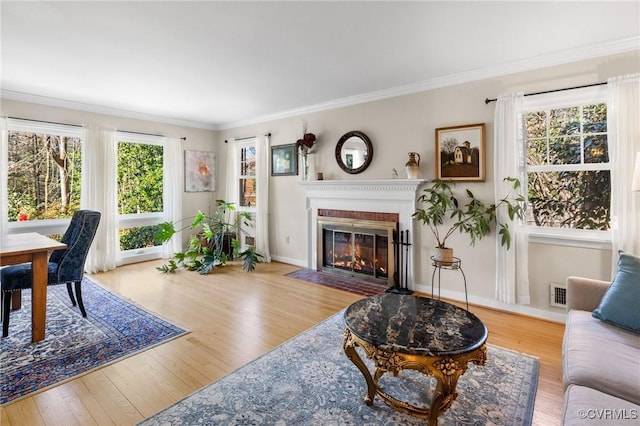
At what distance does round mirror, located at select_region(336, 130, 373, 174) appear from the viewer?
13.5 ft

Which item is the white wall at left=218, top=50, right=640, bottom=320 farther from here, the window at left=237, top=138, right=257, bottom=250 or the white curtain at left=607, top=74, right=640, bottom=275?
the window at left=237, top=138, right=257, bottom=250

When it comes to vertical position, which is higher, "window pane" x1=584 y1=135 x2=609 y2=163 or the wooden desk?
"window pane" x1=584 y1=135 x2=609 y2=163

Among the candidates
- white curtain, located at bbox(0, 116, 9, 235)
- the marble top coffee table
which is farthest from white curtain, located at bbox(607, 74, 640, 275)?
white curtain, located at bbox(0, 116, 9, 235)

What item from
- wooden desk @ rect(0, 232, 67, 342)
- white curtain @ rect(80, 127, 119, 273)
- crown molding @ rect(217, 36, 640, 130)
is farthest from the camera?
white curtain @ rect(80, 127, 119, 273)

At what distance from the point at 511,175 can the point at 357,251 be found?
2.06 meters

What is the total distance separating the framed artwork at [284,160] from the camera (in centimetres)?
495

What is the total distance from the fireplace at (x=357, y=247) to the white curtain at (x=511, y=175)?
4.05ft

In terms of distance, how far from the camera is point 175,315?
3096 mm

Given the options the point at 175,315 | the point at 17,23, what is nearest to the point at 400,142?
the point at 175,315

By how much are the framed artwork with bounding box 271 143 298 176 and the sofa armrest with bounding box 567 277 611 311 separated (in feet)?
12.2

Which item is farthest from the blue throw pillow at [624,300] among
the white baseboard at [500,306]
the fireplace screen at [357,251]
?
the fireplace screen at [357,251]

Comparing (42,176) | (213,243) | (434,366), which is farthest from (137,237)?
(434,366)

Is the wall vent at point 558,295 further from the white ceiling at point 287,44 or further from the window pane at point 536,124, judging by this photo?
the white ceiling at point 287,44

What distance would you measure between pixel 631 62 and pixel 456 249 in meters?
2.16
